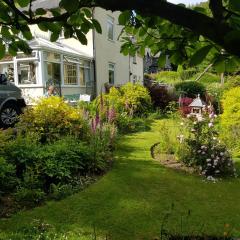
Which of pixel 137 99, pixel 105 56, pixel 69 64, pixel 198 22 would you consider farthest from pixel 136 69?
pixel 198 22

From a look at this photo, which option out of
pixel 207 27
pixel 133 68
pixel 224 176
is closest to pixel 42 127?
pixel 224 176

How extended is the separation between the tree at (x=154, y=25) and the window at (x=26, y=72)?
1881cm

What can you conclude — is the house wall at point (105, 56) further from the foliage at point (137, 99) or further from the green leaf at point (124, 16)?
the green leaf at point (124, 16)

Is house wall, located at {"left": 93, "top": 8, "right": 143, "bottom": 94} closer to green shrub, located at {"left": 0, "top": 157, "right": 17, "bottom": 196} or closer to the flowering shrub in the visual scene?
Answer: the flowering shrub

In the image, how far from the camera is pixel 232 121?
10766 millimetres

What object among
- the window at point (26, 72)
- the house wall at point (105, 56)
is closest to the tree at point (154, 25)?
the window at point (26, 72)

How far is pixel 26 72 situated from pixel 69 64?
3272mm

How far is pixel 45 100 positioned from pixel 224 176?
486 centimetres

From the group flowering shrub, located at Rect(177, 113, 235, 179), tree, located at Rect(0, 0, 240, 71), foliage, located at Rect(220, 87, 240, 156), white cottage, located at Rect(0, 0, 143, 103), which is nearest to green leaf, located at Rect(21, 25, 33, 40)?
tree, located at Rect(0, 0, 240, 71)

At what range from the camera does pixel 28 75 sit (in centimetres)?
2123

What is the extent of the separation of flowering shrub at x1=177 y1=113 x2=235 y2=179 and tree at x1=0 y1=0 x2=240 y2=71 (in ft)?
19.1

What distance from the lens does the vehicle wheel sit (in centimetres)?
1255

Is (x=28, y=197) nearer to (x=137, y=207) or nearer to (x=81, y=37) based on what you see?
(x=137, y=207)

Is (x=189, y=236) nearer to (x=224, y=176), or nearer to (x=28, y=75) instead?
(x=224, y=176)
